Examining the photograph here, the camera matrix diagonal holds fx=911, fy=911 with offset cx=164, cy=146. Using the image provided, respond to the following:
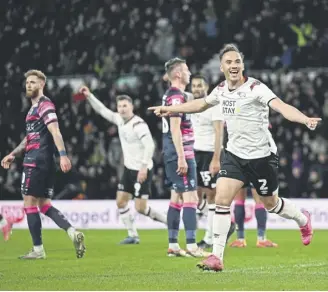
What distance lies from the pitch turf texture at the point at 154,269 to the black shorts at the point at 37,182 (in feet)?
2.58

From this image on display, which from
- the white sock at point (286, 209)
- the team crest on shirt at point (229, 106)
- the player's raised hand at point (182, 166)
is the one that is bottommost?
the white sock at point (286, 209)

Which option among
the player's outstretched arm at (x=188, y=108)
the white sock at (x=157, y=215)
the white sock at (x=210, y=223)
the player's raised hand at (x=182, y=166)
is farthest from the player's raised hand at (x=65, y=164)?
the white sock at (x=157, y=215)

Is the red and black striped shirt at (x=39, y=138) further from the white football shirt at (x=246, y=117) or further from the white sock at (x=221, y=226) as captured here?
the white sock at (x=221, y=226)

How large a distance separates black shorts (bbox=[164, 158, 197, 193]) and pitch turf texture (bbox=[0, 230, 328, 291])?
84 centimetres

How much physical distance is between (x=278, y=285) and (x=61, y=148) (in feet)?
12.1

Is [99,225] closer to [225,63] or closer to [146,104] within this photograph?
[146,104]

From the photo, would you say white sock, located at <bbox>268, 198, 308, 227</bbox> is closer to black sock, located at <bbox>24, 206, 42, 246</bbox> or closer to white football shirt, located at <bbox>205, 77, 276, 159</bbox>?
white football shirt, located at <bbox>205, 77, 276, 159</bbox>

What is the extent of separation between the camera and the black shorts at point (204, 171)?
12.3 meters

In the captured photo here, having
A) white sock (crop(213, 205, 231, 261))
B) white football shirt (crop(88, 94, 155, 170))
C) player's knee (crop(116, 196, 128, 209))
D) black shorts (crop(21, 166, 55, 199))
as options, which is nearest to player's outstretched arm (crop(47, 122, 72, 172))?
black shorts (crop(21, 166, 55, 199))

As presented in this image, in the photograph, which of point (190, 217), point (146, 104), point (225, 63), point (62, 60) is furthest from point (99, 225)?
point (225, 63)

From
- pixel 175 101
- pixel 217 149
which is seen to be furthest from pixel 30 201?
pixel 217 149

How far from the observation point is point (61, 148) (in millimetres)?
10281

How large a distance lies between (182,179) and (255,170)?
2.10 meters

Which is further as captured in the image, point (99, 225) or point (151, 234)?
point (99, 225)
